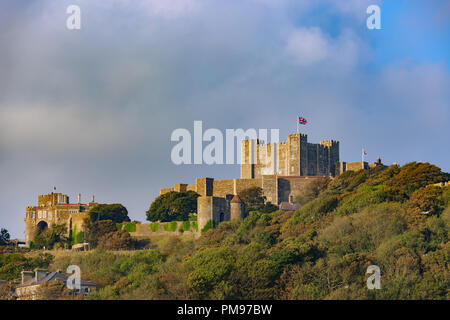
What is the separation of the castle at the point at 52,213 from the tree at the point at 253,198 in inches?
442

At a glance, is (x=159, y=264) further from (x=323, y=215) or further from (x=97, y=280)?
(x=323, y=215)

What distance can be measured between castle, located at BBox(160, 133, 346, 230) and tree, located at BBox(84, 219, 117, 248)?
7.76 m

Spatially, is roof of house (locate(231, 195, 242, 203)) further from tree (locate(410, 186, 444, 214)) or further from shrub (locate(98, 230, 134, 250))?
tree (locate(410, 186, 444, 214))

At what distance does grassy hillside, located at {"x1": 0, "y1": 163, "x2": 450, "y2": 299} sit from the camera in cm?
6247

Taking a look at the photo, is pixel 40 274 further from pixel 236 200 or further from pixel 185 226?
pixel 236 200

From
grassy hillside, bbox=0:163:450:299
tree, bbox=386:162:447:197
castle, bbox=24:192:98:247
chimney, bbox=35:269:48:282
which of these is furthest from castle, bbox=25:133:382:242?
chimney, bbox=35:269:48:282

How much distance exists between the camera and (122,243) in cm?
7794

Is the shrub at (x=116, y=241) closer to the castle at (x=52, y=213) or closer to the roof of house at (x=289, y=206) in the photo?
the castle at (x=52, y=213)

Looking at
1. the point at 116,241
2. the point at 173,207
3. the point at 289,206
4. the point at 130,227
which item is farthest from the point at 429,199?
the point at 130,227

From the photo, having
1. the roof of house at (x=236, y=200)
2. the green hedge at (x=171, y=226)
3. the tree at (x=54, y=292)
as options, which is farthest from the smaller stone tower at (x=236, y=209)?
the tree at (x=54, y=292)

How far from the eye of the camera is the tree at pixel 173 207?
81312 mm

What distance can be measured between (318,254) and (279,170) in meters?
22.0
